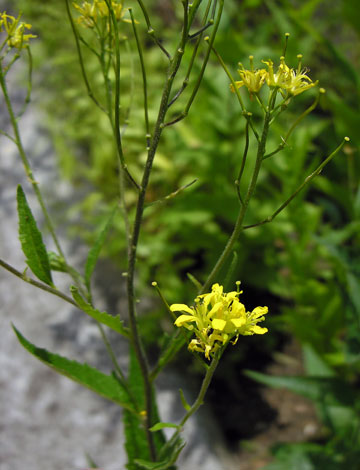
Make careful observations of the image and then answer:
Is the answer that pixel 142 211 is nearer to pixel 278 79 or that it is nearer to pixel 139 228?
pixel 139 228

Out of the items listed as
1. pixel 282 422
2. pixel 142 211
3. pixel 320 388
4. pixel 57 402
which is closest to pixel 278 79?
pixel 142 211

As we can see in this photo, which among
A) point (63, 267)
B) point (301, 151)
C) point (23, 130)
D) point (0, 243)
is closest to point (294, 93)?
point (63, 267)

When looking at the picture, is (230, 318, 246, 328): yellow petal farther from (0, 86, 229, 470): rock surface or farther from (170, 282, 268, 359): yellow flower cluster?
(0, 86, 229, 470): rock surface

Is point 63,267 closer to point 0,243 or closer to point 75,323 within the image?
point 75,323

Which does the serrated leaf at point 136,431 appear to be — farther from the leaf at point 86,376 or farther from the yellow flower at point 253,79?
the yellow flower at point 253,79

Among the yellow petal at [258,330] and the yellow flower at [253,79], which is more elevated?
the yellow flower at [253,79]

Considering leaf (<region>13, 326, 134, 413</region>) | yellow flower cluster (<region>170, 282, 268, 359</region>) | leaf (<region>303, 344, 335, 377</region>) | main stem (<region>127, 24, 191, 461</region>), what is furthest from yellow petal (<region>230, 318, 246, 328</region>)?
leaf (<region>303, 344, 335, 377</region>)

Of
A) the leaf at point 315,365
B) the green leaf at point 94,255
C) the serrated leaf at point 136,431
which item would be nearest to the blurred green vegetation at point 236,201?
the leaf at point 315,365
